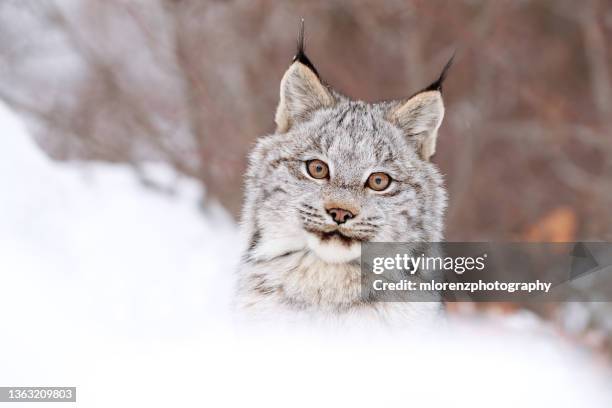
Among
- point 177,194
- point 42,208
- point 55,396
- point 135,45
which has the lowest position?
point 55,396

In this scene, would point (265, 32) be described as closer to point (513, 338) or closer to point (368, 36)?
point (368, 36)

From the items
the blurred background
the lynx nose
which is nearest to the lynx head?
the lynx nose

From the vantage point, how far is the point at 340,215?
12.0 ft

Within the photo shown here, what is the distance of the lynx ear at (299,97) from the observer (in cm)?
425

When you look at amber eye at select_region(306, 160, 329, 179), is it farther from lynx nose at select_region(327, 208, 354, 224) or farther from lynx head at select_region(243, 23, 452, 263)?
lynx nose at select_region(327, 208, 354, 224)

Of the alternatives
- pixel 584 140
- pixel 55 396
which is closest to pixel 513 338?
pixel 55 396

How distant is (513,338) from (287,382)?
315 centimetres

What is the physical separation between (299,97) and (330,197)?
88 centimetres

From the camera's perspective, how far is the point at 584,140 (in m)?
10.0

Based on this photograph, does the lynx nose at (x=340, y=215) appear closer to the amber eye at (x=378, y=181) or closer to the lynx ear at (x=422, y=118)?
the amber eye at (x=378, y=181)

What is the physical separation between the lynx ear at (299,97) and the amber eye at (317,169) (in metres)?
0.48

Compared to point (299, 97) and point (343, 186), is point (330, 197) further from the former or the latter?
point (299, 97)

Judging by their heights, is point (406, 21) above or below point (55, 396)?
above

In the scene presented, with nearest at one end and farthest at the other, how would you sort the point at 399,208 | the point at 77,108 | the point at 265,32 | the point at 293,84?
the point at 399,208
the point at 293,84
the point at 77,108
the point at 265,32
